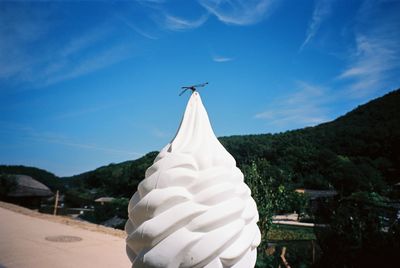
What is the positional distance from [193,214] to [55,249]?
5916 mm

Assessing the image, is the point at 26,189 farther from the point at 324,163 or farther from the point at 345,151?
the point at 345,151

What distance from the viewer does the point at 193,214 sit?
105 inches

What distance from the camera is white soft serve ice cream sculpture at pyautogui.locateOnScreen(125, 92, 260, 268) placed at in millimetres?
2592

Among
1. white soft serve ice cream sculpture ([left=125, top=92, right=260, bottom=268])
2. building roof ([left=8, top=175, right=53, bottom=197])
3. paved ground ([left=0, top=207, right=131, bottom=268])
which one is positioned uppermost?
building roof ([left=8, top=175, right=53, bottom=197])

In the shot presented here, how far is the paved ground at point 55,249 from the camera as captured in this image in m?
6.06

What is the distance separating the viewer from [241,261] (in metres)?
2.79

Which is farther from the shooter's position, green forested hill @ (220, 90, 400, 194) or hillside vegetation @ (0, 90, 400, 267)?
green forested hill @ (220, 90, 400, 194)

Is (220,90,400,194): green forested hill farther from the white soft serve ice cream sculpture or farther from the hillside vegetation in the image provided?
the white soft serve ice cream sculpture

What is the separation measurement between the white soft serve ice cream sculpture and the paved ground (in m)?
3.92

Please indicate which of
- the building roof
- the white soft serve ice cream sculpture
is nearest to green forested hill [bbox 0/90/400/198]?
the building roof

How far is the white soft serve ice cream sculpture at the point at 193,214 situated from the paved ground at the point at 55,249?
3.92 metres

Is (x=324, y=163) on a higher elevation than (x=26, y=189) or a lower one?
higher

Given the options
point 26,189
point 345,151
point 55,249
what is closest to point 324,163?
point 345,151

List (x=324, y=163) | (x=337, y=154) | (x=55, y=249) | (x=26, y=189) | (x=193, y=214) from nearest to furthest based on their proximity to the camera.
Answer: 1. (x=193, y=214)
2. (x=55, y=249)
3. (x=26, y=189)
4. (x=324, y=163)
5. (x=337, y=154)
